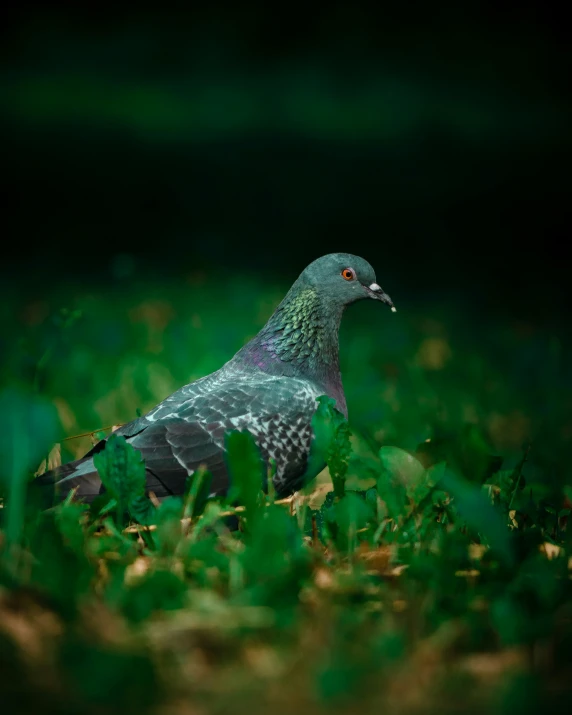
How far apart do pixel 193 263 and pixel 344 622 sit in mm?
5955

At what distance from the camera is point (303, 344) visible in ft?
10.0

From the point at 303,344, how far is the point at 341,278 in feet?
0.97

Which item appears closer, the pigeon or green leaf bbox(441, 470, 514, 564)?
green leaf bbox(441, 470, 514, 564)

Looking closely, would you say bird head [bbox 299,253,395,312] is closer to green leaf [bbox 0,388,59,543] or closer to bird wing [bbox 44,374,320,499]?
bird wing [bbox 44,374,320,499]

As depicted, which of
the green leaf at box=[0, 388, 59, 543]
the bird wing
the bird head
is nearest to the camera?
the green leaf at box=[0, 388, 59, 543]

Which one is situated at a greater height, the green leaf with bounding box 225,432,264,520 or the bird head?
the bird head

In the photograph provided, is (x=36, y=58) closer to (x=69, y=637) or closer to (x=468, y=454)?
(x=468, y=454)

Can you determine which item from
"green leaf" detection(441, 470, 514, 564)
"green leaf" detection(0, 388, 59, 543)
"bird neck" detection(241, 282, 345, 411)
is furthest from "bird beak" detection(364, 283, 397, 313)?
"green leaf" detection(0, 388, 59, 543)

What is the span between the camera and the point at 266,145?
816 centimetres

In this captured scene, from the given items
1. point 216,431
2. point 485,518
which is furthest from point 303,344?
point 485,518

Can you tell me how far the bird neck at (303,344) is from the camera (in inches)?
120

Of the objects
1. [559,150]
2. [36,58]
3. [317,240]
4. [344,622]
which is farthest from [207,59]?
[344,622]

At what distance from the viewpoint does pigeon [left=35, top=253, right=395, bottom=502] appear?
249 cm

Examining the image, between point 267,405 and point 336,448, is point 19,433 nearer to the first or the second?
point 336,448
